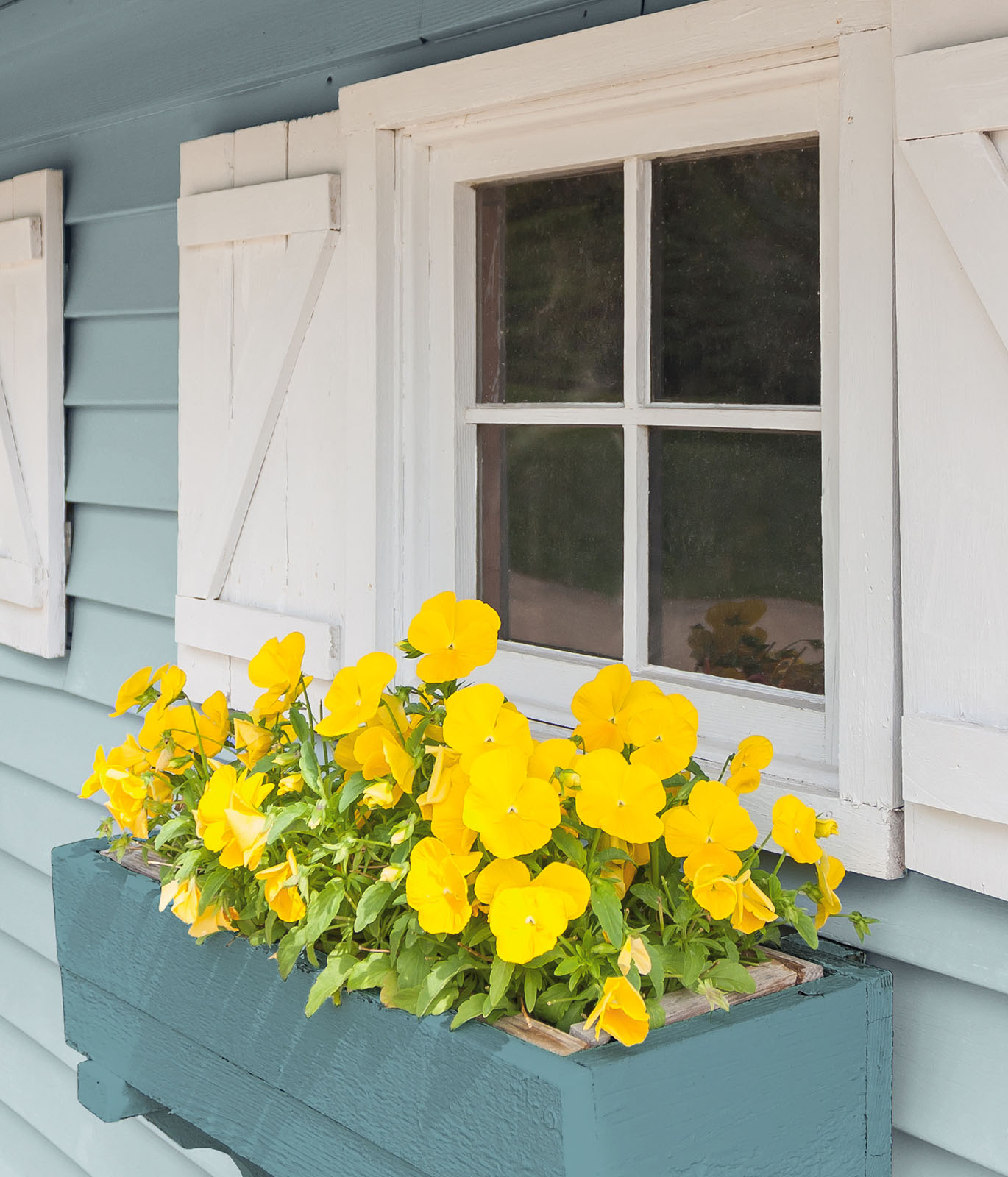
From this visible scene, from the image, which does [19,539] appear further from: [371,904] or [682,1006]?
[682,1006]

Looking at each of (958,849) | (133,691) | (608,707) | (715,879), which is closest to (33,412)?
(133,691)

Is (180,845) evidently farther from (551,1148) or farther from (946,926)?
(946,926)

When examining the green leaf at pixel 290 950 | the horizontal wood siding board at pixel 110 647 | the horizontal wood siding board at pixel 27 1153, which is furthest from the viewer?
the horizontal wood siding board at pixel 27 1153

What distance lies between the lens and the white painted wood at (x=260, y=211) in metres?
1.96

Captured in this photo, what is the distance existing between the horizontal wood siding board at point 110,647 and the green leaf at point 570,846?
1380 millimetres

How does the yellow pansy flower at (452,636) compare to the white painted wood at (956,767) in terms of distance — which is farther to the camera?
the yellow pansy flower at (452,636)

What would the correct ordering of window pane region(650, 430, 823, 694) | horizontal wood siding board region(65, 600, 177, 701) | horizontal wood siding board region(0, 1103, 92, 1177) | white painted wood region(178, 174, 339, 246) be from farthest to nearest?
horizontal wood siding board region(0, 1103, 92, 1177) → horizontal wood siding board region(65, 600, 177, 701) → white painted wood region(178, 174, 339, 246) → window pane region(650, 430, 823, 694)

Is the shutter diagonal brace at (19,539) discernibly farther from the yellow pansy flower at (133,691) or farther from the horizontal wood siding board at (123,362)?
the yellow pansy flower at (133,691)

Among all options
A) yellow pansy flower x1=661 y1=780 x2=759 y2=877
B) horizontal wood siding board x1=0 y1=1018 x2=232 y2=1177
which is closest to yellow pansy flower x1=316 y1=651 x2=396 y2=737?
yellow pansy flower x1=661 y1=780 x2=759 y2=877

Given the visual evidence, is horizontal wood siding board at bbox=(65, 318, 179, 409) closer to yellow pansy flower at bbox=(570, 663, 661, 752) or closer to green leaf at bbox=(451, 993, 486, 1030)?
yellow pansy flower at bbox=(570, 663, 661, 752)

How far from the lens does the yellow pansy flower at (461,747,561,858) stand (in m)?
1.19

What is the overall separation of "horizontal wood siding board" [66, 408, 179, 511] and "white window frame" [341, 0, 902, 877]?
2.26ft

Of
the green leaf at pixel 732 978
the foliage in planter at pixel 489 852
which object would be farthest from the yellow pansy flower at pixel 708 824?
the green leaf at pixel 732 978

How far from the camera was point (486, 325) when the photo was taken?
A: 1933mm
